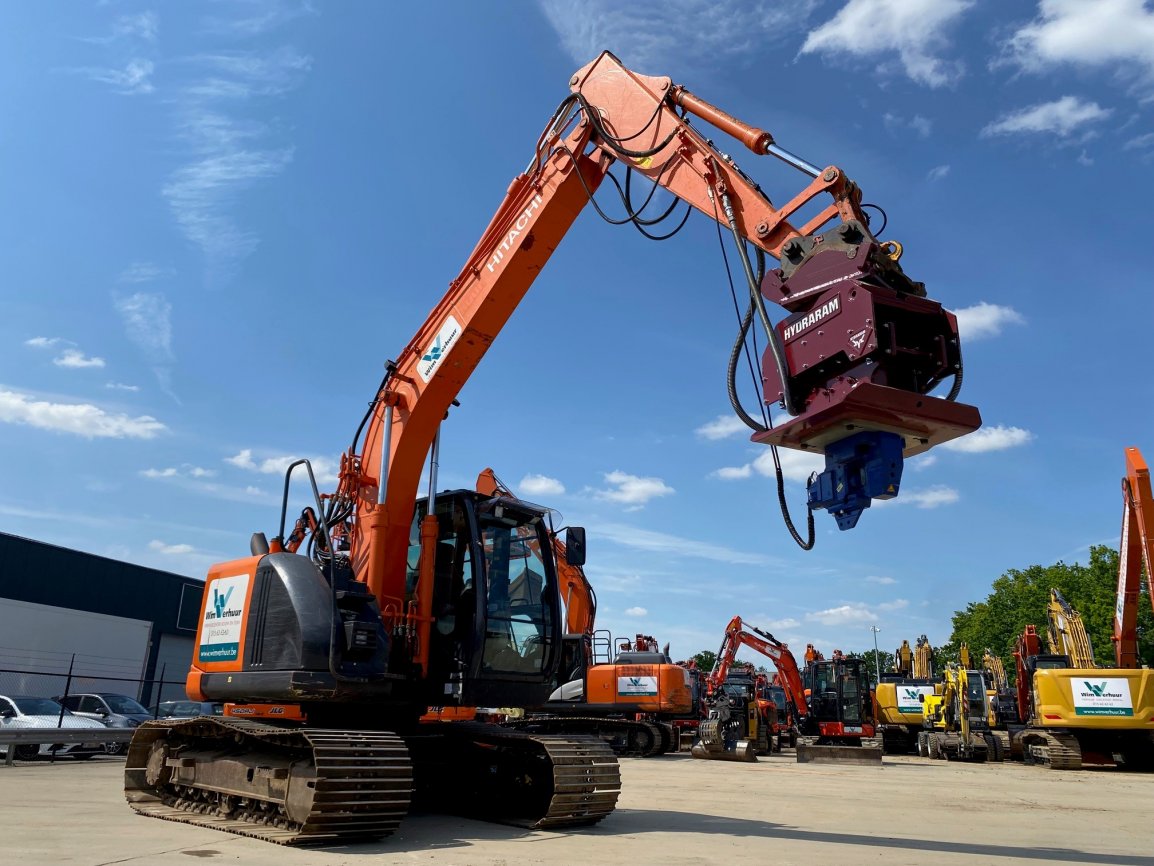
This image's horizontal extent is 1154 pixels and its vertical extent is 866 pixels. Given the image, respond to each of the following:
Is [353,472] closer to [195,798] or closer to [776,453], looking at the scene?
[195,798]

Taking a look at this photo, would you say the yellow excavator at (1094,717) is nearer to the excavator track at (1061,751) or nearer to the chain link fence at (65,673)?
the excavator track at (1061,751)

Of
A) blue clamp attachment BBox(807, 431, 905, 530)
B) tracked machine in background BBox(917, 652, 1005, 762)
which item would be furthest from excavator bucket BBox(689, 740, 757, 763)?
blue clamp attachment BBox(807, 431, 905, 530)

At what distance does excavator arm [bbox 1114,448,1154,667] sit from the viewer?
58.3 feet

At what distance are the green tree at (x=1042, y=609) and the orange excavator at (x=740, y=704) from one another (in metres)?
31.0

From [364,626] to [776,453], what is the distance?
3588mm

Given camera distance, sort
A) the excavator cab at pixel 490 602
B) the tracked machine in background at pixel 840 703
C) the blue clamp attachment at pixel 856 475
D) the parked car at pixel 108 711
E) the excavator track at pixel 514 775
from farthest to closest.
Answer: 1. the tracked machine in background at pixel 840 703
2. the parked car at pixel 108 711
3. the excavator cab at pixel 490 602
4. the excavator track at pixel 514 775
5. the blue clamp attachment at pixel 856 475

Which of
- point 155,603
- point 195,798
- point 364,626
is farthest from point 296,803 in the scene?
point 155,603

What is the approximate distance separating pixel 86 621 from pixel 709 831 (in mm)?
28423

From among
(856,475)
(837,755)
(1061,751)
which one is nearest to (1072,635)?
(1061,751)

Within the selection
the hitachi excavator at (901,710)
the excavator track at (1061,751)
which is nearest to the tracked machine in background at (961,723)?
the hitachi excavator at (901,710)

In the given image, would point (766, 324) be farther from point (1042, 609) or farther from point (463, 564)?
point (1042, 609)

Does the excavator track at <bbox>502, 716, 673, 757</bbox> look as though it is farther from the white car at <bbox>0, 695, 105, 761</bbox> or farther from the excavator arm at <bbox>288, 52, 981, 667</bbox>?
the excavator arm at <bbox>288, 52, 981, 667</bbox>

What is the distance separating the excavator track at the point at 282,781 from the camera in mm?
6184

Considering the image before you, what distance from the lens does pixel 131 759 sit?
873cm
